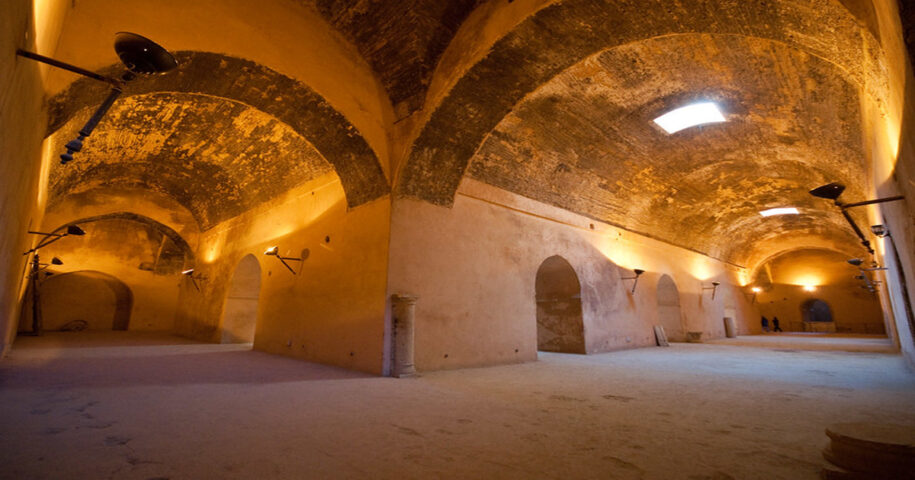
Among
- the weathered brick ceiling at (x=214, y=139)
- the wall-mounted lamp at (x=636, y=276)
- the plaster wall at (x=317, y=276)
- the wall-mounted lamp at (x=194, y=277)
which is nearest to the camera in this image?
the weathered brick ceiling at (x=214, y=139)

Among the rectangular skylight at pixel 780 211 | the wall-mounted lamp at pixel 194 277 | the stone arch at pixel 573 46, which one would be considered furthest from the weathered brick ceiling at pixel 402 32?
the rectangular skylight at pixel 780 211

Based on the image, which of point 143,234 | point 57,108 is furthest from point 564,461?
point 143,234

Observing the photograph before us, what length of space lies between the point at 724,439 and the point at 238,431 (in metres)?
3.89

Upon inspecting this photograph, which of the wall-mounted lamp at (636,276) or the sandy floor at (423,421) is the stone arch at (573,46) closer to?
the sandy floor at (423,421)

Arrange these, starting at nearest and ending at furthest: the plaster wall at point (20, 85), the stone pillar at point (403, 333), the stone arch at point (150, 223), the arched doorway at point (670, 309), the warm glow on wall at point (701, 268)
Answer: the plaster wall at point (20, 85) < the stone pillar at point (403, 333) < the stone arch at point (150, 223) < the arched doorway at point (670, 309) < the warm glow on wall at point (701, 268)

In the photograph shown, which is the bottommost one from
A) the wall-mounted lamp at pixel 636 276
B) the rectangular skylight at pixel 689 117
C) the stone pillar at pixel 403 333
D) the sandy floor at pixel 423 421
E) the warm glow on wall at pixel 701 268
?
the sandy floor at pixel 423 421

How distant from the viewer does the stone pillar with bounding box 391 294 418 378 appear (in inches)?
238

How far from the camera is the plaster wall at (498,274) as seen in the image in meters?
6.74

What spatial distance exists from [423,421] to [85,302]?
2002 cm

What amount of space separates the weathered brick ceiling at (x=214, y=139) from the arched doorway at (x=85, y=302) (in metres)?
7.64

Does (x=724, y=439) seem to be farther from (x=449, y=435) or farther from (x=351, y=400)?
(x=351, y=400)

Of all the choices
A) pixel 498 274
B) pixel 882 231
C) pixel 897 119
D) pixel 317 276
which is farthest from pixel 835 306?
pixel 317 276

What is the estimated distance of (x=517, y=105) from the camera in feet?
20.2

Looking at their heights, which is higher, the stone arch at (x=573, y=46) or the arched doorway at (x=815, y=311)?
the stone arch at (x=573, y=46)
